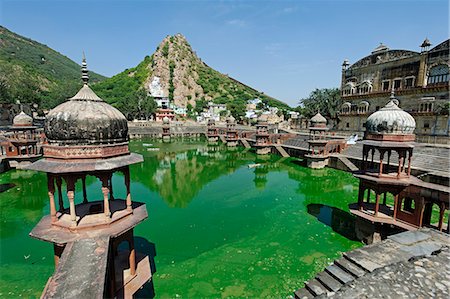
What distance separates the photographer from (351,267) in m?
7.03

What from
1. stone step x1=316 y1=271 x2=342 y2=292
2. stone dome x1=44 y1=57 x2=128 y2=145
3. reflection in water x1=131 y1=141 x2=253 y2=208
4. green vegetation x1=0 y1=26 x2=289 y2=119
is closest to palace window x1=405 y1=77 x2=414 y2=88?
reflection in water x1=131 y1=141 x2=253 y2=208

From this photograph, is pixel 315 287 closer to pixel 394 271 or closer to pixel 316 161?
pixel 394 271

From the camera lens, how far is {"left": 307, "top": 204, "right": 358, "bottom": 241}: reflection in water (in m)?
12.9

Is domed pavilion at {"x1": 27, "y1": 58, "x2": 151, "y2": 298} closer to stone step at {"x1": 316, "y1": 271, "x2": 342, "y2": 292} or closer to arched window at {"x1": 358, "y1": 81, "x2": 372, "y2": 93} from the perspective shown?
stone step at {"x1": 316, "y1": 271, "x2": 342, "y2": 292}

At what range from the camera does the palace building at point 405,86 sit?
1235 inches

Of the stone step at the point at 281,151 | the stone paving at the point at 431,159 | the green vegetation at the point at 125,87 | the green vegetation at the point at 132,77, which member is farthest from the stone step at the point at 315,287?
the green vegetation at the point at 125,87

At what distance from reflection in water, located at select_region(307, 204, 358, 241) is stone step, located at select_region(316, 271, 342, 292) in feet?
18.2

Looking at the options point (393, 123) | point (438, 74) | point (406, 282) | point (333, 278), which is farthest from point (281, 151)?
point (406, 282)

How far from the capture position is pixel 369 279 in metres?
5.75

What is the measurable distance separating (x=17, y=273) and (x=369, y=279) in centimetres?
1205

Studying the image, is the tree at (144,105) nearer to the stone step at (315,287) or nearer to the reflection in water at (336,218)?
the reflection in water at (336,218)

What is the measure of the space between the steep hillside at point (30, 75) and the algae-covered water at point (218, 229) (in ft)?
106

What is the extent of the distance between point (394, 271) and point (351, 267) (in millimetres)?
1279

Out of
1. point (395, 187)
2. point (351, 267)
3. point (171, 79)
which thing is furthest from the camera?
point (171, 79)
